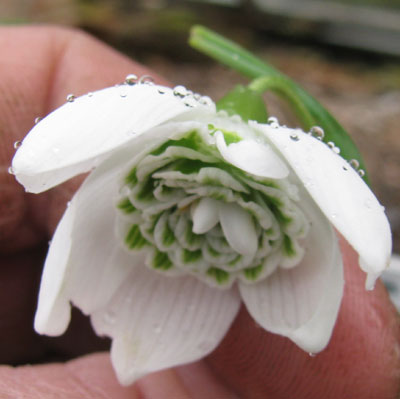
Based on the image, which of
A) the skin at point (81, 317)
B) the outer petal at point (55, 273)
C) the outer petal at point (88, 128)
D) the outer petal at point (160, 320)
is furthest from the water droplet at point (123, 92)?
the skin at point (81, 317)

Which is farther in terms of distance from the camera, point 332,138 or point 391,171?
point 391,171

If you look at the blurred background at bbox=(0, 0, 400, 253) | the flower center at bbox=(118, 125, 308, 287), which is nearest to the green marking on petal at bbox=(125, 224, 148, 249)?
the flower center at bbox=(118, 125, 308, 287)

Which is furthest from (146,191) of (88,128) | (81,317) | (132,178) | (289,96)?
(81,317)

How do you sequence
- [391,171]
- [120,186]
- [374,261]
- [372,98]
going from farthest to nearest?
[372,98] < [391,171] < [120,186] < [374,261]

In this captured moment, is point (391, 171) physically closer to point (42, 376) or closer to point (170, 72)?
point (170, 72)

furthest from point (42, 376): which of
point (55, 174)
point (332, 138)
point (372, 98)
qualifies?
point (372, 98)

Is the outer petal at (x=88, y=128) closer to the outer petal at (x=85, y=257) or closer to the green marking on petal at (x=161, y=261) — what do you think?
the outer petal at (x=85, y=257)

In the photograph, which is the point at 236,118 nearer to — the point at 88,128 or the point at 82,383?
the point at 88,128
